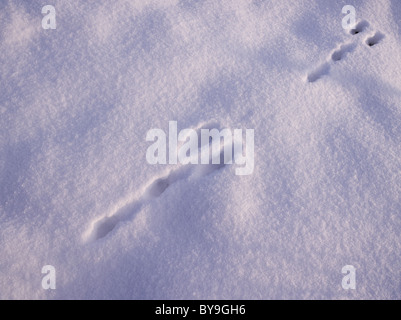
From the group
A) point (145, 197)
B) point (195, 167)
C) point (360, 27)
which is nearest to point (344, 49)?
point (360, 27)

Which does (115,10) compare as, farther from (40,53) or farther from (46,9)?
(40,53)

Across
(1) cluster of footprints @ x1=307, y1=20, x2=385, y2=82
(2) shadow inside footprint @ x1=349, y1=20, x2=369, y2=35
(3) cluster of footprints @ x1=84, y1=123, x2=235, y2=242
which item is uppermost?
(2) shadow inside footprint @ x1=349, y1=20, x2=369, y2=35

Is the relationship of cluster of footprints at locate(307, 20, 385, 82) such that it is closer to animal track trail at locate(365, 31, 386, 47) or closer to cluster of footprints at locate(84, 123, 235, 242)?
animal track trail at locate(365, 31, 386, 47)

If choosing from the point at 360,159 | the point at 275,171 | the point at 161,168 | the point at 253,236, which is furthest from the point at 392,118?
the point at 161,168

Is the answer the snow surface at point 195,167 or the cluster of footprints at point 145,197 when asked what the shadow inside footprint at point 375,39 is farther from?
the cluster of footprints at point 145,197

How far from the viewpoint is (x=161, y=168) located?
3.84 ft

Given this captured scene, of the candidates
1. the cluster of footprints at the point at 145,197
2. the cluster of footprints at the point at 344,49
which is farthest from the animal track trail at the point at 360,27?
the cluster of footprints at the point at 145,197

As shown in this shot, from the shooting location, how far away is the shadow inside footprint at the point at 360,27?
1504 mm

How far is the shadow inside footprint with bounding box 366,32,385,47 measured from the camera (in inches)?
58.6

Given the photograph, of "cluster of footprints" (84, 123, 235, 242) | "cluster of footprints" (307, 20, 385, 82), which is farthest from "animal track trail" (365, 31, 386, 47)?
"cluster of footprints" (84, 123, 235, 242)

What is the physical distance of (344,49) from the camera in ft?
4.75

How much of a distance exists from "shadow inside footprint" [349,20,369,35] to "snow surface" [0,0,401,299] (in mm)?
14

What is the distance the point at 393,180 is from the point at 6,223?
1730 mm
